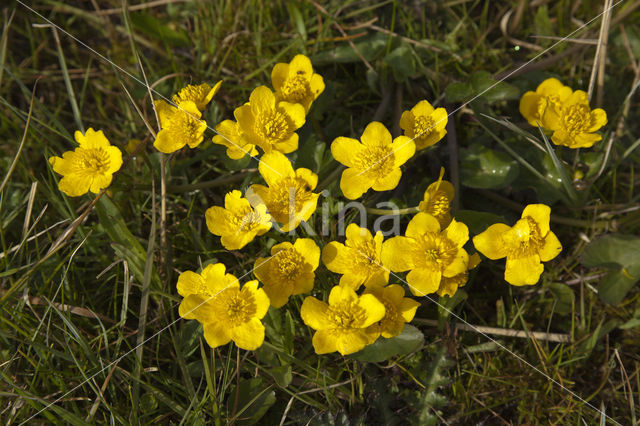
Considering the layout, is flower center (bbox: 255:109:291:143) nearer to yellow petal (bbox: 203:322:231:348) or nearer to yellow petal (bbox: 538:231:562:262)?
yellow petal (bbox: 203:322:231:348)

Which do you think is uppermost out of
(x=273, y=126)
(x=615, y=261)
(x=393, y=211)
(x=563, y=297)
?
(x=273, y=126)

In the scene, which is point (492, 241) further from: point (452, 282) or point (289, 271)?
point (289, 271)

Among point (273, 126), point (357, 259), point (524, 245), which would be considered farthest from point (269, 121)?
point (524, 245)

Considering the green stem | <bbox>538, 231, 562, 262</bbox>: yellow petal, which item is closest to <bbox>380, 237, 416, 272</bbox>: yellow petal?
the green stem

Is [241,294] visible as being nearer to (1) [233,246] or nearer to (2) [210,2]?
(1) [233,246]

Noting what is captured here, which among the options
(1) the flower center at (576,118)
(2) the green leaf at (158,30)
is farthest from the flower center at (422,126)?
(2) the green leaf at (158,30)
